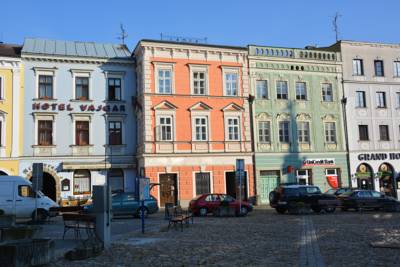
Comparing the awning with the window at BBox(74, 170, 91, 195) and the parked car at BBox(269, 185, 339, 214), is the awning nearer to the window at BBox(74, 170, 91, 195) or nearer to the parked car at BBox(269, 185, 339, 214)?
the window at BBox(74, 170, 91, 195)

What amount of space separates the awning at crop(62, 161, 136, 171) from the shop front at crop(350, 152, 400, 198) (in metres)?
18.1

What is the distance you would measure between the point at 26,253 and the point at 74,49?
89.4ft

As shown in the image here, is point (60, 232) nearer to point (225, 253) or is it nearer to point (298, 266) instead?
point (225, 253)

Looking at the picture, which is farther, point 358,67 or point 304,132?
point 358,67

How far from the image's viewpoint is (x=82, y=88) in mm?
32438

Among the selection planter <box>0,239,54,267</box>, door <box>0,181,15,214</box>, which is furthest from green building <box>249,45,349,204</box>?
planter <box>0,239,54,267</box>

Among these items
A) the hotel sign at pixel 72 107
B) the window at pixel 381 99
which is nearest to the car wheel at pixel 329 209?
the window at pixel 381 99

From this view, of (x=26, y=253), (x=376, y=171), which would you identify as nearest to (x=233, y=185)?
(x=376, y=171)

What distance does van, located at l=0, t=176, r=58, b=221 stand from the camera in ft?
73.7

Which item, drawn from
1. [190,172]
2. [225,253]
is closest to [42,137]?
[190,172]

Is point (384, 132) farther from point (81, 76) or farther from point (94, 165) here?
point (81, 76)

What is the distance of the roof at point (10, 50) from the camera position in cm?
3100

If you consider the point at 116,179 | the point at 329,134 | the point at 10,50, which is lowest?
the point at 116,179

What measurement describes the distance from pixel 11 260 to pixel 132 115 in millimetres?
25339
